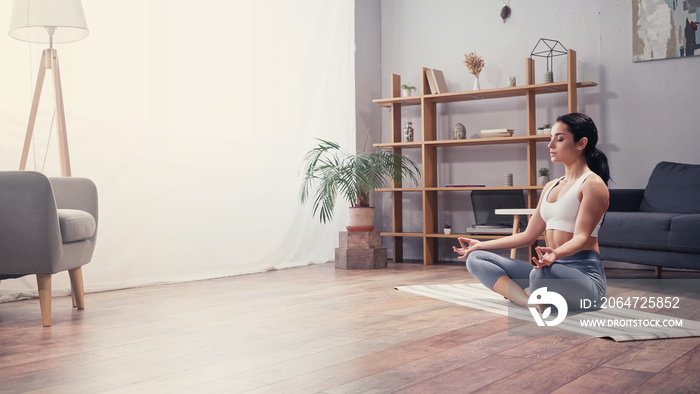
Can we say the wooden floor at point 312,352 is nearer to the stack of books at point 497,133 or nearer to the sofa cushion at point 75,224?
the sofa cushion at point 75,224

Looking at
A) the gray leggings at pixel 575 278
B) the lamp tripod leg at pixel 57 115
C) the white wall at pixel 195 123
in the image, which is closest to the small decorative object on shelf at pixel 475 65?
the white wall at pixel 195 123

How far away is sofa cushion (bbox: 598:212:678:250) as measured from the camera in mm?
3727

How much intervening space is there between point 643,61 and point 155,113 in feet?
11.5

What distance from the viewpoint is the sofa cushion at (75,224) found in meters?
2.88

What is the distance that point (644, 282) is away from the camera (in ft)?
13.1

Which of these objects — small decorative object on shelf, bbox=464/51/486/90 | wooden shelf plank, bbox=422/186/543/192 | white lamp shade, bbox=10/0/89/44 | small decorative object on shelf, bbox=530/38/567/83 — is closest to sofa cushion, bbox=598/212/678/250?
wooden shelf plank, bbox=422/186/543/192

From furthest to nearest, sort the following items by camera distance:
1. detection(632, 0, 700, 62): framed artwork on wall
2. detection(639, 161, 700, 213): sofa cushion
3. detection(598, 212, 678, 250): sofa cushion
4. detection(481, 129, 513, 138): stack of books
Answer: detection(481, 129, 513, 138): stack of books → detection(632, 0, 700, 62): framed artwork on wall → detection(639, 161, 700, 213): sofa cushion → detection(598, 212, 678, 250): sofa cushion

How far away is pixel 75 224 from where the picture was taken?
2934 mm

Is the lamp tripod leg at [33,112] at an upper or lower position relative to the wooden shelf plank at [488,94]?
lower

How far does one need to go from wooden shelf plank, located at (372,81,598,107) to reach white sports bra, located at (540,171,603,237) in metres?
2.43

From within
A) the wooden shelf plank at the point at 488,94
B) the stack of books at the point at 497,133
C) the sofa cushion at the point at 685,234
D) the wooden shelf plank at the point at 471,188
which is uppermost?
the wooden shelf plank at the point at 488,94

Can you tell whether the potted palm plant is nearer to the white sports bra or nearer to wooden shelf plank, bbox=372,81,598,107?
wooden shelf plank, bbox=372,81,598,107

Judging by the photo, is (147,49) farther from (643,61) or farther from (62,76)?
(643,61)

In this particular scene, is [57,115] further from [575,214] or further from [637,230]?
[637,230]
